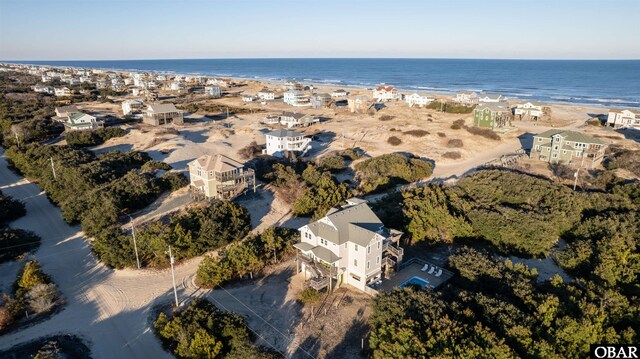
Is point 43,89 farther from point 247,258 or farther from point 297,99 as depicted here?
point 247,258

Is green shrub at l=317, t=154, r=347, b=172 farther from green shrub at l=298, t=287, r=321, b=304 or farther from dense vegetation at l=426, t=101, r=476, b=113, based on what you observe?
dense vegetation at l=426, t=101, r=476, b=113

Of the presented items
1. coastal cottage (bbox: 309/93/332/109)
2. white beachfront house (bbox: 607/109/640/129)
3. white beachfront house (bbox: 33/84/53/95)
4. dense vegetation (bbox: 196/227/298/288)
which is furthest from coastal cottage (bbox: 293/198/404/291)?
white beachfront house (bbox: 33/84/53/95)

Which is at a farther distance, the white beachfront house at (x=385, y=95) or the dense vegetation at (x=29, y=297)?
the white beachfront house at (x=385, y=95)

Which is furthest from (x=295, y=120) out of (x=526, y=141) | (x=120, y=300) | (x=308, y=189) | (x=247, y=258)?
(x=120, y=300)

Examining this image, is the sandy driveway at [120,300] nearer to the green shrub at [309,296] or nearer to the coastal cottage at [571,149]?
the green shrub at [309,296]

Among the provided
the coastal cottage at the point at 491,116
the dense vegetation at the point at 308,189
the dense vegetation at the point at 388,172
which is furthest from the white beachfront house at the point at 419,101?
the dense vegetation at the point at 308,189
